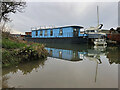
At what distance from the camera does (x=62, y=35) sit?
17391mm

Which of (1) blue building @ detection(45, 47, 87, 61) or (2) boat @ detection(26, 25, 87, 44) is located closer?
(1) blue building @ detection(45, 47, 87, 61)

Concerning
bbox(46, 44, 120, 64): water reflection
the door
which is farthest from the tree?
the door

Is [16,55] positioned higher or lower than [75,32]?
lower

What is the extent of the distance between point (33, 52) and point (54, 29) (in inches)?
581

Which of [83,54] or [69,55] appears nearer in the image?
[69,55]

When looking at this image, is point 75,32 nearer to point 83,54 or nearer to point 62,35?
point 62,35

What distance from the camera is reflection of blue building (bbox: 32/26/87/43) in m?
15.2

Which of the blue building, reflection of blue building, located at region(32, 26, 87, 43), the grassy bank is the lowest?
the blue building

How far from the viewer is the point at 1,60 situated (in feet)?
10.2

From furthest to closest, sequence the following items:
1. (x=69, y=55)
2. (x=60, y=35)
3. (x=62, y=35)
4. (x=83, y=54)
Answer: (x=60, y=35), (x=62, y=35), (x=83, y=54), (x=69, y=55)

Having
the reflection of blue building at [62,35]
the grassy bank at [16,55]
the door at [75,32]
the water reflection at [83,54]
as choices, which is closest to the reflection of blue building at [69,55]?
the water reflection at [83,54]

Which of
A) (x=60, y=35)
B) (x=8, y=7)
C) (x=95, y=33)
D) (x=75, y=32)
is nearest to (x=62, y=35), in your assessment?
(x=60, y=35)

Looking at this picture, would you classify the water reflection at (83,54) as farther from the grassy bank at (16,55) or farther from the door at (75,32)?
the door at (75,32)

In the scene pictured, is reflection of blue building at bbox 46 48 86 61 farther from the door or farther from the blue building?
the door
